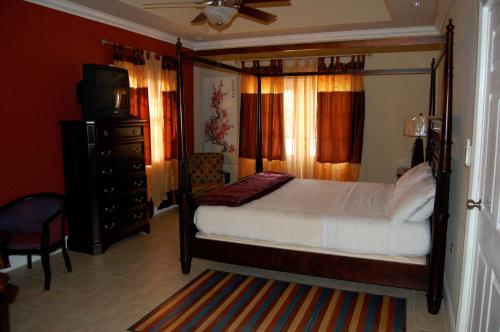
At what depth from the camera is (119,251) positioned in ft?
14.3

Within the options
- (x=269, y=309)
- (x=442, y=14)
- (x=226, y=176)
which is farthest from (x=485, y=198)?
(x=226, y=176)

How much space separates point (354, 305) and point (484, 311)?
1.28 m

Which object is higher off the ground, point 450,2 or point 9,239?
point 450,2

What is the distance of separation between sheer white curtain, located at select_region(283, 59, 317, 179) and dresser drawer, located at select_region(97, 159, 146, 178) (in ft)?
8.18

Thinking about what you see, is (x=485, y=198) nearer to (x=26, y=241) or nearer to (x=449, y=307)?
(x=449, y=307)

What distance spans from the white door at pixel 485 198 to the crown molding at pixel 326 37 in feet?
10.5

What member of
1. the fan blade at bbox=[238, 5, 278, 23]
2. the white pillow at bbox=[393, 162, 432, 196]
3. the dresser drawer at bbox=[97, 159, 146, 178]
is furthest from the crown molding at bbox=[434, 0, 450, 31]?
the dresser drawer at bbox=[97, 159, 146, 178]

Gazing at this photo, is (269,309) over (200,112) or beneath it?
beneath

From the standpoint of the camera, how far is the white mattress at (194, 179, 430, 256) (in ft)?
9.77

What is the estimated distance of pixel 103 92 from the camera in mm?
4219

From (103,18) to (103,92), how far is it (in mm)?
1090

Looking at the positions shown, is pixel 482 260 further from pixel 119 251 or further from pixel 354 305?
pixel 119 251

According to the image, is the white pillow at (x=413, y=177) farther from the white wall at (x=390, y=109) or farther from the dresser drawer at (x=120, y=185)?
the dresser drawer at (x=120, y=185)

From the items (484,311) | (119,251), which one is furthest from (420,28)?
(119,251)
